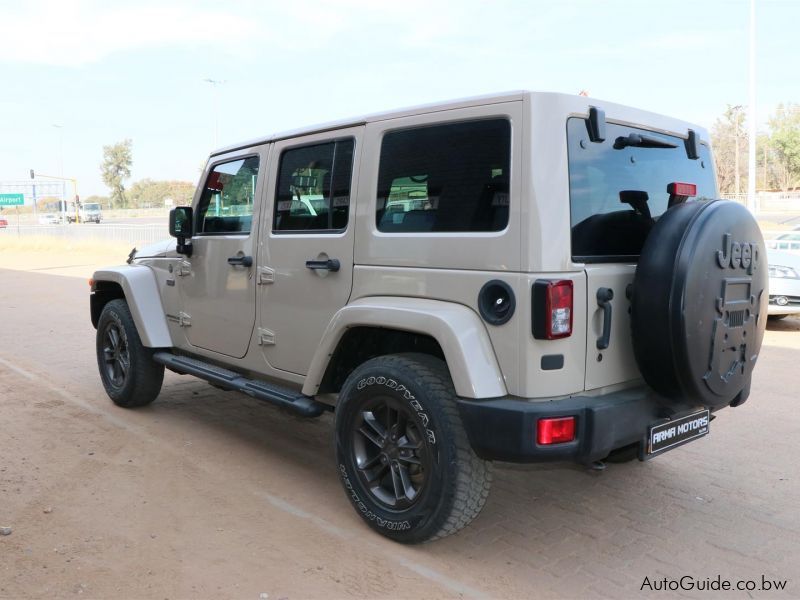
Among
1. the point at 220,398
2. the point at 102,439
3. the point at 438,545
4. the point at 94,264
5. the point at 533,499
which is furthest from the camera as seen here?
the point at 94,264

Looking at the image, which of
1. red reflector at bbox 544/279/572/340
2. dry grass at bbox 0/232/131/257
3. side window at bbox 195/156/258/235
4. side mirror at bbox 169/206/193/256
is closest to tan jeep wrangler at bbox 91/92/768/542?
red reflector at bbox 544/279/572/340

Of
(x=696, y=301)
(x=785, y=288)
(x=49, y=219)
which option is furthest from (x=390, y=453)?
(x=49, y=219)

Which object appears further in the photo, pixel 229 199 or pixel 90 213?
pixel 90 213

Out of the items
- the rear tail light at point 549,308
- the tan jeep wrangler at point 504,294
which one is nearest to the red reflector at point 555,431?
the tan jeep wrangler at point 504,294

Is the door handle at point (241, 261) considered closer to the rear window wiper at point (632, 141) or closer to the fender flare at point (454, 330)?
the fender flare at point (454, 330)

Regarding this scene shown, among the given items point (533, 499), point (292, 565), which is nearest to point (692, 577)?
point (533, 499)

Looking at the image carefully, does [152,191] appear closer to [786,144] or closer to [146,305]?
[786,144]

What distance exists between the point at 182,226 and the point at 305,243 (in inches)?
54.4

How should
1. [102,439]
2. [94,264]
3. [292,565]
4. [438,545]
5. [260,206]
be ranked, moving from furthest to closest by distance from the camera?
[94,264] → [102,439] → [260,206] → [438,545] → [292,565]

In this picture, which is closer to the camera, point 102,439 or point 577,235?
point 577,235

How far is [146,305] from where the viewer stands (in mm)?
5281

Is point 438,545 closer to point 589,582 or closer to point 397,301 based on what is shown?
point 589,582

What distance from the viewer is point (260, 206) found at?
4.30 metres

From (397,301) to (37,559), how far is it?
205 cm
